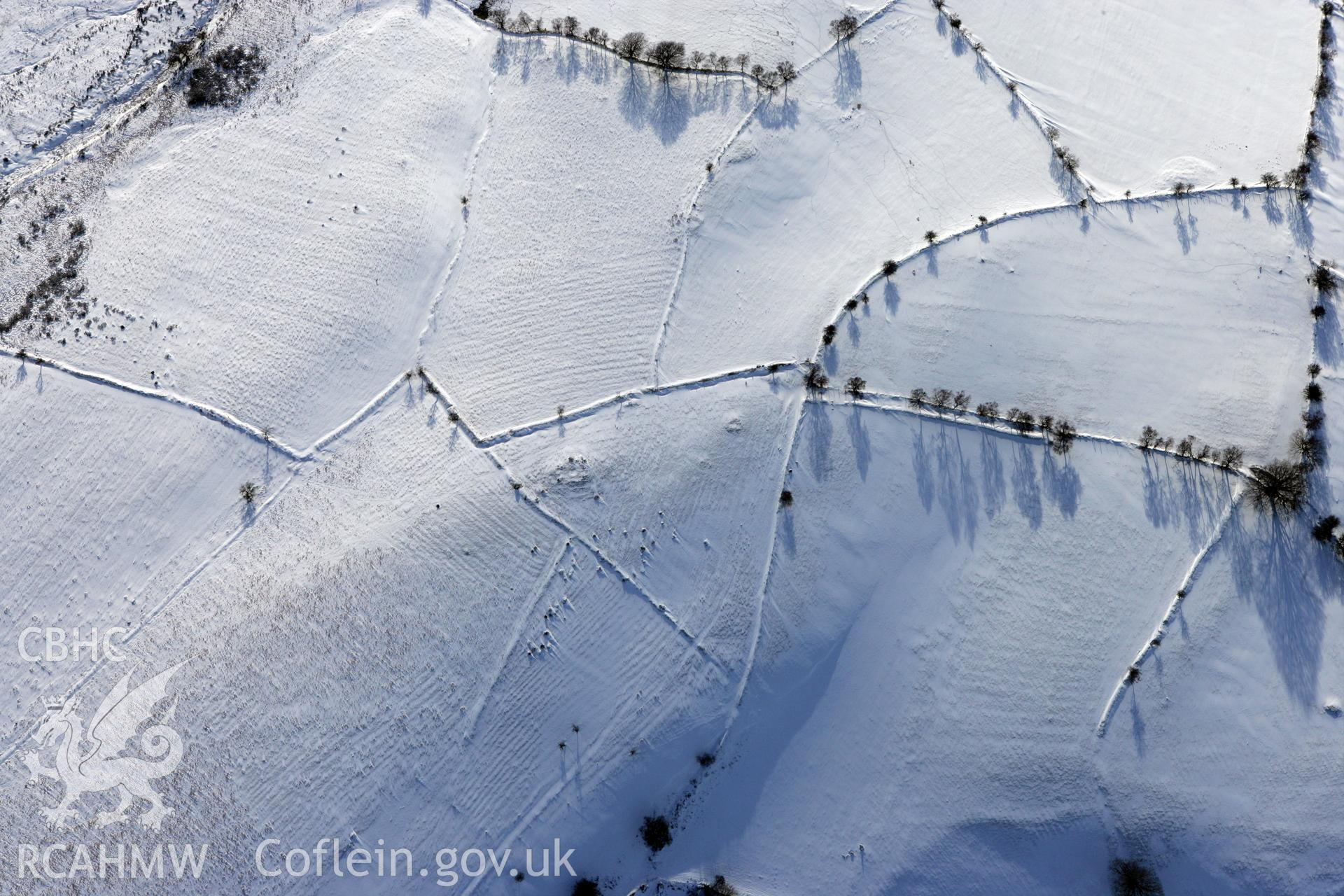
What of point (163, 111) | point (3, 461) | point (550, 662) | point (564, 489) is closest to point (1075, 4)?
point (564, 489)

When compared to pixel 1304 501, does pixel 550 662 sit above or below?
below

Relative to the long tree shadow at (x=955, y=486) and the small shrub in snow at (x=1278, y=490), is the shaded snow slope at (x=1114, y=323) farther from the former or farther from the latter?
the long tree shadow at (x=955, y=486)

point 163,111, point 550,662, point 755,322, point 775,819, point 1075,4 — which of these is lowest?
point 775,819

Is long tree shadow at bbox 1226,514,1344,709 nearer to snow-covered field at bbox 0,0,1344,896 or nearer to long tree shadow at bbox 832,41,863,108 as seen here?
snow-covered field at bbox 0,0,1344,896

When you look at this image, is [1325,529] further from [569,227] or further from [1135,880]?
[569,227]

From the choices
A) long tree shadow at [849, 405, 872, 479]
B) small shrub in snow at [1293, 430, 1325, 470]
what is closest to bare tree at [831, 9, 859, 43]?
long tree shadow at [849, 405, 872, 479]

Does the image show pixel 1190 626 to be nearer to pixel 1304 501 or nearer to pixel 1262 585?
pixel 1262 585

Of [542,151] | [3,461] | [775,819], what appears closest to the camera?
[775,819]
